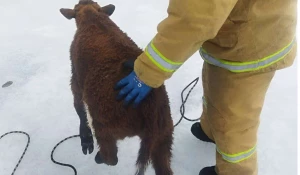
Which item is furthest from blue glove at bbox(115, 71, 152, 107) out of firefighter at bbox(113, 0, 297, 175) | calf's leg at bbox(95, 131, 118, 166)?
calf's leg at bbox(95, 131, 118, 166)

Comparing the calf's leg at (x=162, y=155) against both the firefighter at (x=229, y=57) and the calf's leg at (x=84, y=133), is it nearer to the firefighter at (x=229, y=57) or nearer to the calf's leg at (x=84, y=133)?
the firefighter at (x=229, y=57)

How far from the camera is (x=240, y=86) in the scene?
96 cm

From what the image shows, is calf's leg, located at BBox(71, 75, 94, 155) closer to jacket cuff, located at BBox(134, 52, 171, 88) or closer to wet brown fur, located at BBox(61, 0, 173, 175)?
wet brown fur, located at BBox(61, 0, 173, 175)

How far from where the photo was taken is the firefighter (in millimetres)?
739

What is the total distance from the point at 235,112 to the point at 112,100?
363 mm

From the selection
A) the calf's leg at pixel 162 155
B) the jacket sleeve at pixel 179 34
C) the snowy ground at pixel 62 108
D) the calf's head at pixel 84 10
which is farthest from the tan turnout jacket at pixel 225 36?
the snowy ground at pixel 62 108

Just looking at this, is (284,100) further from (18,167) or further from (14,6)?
(14,6)

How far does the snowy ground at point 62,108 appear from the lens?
1.25 meters

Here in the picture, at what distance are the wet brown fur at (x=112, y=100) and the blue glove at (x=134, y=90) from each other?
0.05ft

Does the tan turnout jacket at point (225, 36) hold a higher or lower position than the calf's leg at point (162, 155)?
higher

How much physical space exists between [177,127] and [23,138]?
59 cm

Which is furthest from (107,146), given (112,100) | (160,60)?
(160,60)

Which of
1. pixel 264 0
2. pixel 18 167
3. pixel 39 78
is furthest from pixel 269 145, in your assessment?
pixel 39 78

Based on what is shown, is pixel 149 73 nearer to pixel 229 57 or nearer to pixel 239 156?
pixel 229 57
